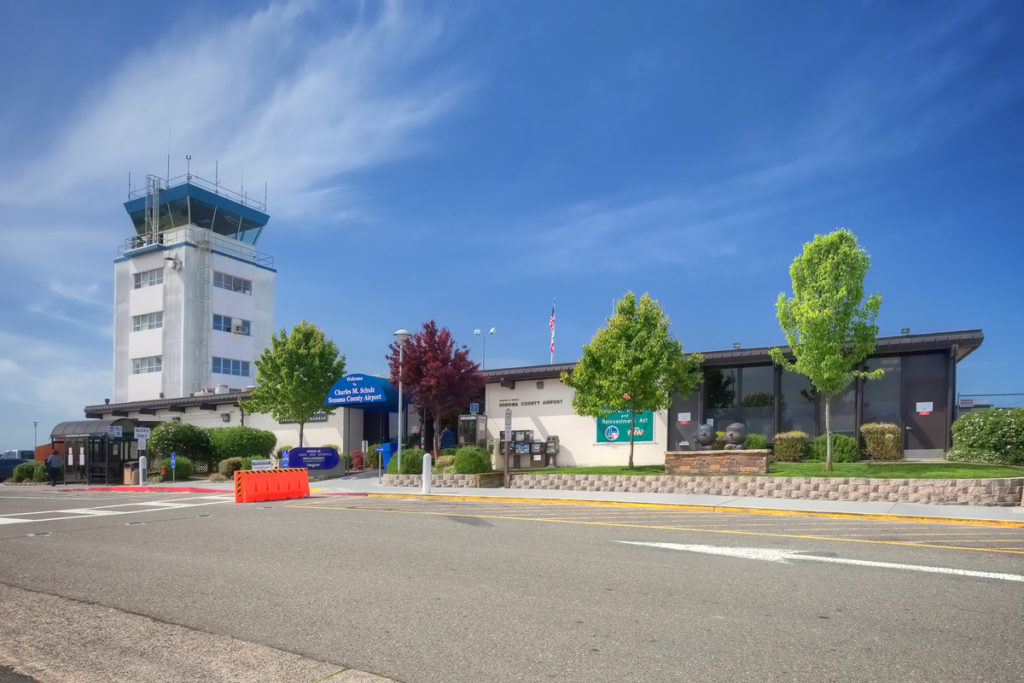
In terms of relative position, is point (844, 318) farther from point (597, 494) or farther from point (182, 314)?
point (182, 314)

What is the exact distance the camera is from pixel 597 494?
1955 centimetres

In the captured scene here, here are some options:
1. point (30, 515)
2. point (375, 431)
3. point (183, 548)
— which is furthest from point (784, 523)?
point (375, 431)

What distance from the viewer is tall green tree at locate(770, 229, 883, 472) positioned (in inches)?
734

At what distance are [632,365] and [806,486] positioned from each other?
6.49m

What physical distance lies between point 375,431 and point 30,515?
20.9 m

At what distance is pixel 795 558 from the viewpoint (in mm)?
8797

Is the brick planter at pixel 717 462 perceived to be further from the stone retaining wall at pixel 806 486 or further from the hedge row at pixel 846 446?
the hedge row at pixel 846 446

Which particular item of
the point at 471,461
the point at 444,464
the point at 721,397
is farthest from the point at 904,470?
the point at 444,464

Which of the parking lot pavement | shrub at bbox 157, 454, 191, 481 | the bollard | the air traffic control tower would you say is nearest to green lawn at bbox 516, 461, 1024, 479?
the parking lot pavement

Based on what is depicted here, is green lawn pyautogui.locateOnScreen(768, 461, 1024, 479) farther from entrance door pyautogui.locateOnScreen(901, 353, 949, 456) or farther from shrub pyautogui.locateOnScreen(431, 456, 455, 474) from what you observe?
shrub pyautogui.locateOnScreen(431, 456, 455, 474)

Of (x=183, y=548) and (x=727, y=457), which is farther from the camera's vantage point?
(x=727, y=457)

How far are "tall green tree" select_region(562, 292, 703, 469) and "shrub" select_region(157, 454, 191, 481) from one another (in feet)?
60.4

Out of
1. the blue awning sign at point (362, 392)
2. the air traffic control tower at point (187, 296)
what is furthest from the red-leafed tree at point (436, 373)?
the air traffic control tower at point (187, 296)

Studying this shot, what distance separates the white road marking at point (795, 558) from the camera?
774 centimetres
